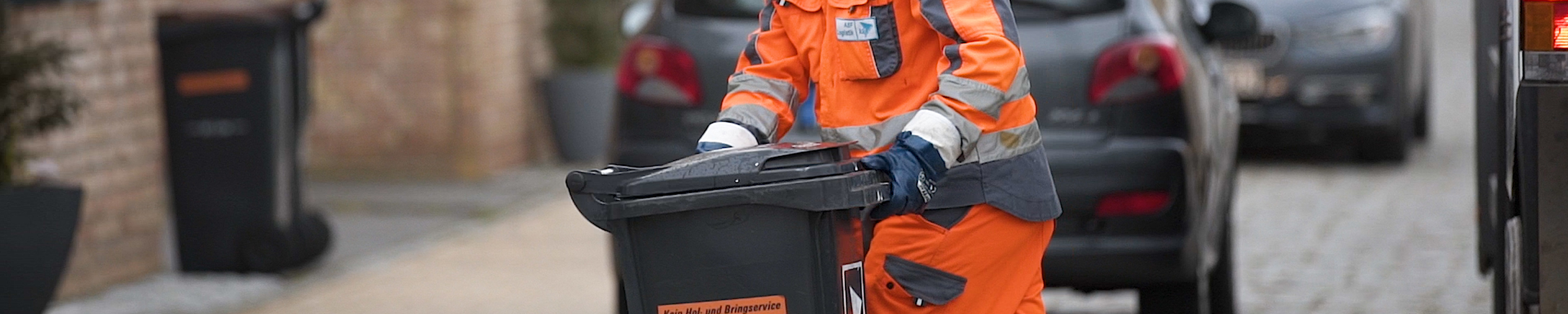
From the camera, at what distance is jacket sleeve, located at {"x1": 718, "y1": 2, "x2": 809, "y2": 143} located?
3.77 m

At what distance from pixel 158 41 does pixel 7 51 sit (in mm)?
1268

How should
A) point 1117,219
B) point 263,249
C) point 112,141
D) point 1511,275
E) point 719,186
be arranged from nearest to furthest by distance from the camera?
point 719,186 < point 1511,275 < point 1117,219 < point 112,141 < point 263,249

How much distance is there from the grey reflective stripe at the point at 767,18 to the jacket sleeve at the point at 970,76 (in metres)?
0.37

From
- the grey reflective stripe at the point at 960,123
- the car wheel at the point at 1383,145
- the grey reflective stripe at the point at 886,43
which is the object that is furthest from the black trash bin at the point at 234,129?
the car wheel at the point at 1383,145

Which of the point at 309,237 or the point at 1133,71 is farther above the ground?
the point at 1133,71

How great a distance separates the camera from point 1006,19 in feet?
11.9

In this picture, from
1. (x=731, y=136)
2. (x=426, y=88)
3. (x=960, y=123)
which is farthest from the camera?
(x=426, y=88)

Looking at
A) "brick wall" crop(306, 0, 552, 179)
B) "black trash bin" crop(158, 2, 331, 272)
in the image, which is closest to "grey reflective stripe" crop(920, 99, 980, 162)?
"black trash bin" crop(158, 2, 331, 272)

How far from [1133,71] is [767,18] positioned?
194 centimetres

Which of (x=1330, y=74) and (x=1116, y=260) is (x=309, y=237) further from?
(x=1330, y=74)

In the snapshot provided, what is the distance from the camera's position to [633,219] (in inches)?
132

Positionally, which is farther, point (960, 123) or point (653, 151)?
point (653, 151)

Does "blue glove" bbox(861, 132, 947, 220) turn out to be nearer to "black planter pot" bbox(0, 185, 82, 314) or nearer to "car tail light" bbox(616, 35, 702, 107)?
"car tail light" bbox(616, 35, 702, 107)

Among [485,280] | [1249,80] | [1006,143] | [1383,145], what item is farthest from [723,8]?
[1383,145]
